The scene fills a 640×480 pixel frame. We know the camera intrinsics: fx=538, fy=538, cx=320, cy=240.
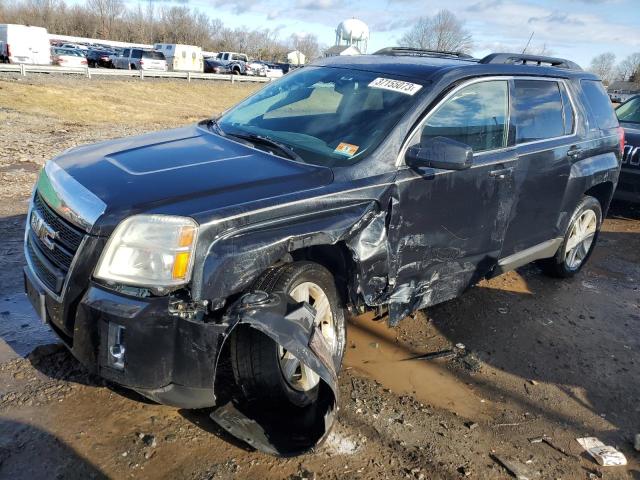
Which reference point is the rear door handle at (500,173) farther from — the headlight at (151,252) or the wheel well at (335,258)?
the headlight at (151,252)

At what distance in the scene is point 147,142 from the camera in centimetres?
350

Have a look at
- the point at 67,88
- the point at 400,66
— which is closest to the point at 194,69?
the point at 67,88

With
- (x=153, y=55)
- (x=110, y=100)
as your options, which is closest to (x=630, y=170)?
(x=110, y=100)

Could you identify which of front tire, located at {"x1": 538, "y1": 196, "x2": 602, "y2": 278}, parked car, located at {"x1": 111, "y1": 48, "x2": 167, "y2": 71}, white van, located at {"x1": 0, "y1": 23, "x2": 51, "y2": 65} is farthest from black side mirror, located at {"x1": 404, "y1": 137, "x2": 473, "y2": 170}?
parked car, located at {"x1": 111, "y1": 48, "x2": 167, "y2": 71}

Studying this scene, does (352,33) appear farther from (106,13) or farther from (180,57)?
(106,13)

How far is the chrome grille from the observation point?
260 centimetres

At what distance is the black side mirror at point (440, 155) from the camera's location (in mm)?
3137

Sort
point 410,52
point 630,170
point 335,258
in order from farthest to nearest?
point 630,170, point 410,52, point 335,258

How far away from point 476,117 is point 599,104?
222cm

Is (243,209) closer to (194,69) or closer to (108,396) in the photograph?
(108,396)

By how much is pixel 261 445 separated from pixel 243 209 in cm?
117

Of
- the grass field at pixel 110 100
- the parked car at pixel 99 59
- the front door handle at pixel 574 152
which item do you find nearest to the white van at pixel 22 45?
the parked car at pixel 99 59

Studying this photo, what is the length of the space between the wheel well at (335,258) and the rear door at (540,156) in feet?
5.41

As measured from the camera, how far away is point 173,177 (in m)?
2.78
